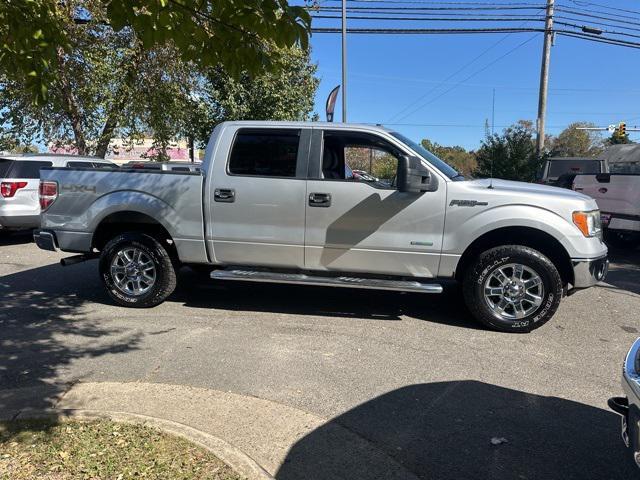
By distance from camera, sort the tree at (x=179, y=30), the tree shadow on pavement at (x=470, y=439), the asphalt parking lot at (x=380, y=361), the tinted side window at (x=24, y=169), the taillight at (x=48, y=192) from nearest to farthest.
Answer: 1. the tree at (x=179, y=30)
2. the tree shadow on pavement at (x=470, y=439)
3. the asphalt parking lot at (x=380, y=361)
4. the taillight at (x=48, y=192)
5. the tinted side window at (x=24, y=169)

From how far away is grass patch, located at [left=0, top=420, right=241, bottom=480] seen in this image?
108 inches

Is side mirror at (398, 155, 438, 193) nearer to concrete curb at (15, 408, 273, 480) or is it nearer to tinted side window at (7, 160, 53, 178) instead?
concrete curb at (15, 408, 273, 480)

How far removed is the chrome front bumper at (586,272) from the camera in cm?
521

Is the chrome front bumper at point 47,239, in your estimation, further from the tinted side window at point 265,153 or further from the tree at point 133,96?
the tree at point 133,96

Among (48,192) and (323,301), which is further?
(323,301)

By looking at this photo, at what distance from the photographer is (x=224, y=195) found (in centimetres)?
567

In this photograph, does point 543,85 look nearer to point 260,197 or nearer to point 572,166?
point 572,166

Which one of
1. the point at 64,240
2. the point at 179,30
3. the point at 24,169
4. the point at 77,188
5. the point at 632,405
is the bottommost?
the point at 632,405

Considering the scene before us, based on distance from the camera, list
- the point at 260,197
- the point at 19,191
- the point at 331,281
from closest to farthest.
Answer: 1. the point at 331,281
2. the point at 260,197
3. the point at 19,191

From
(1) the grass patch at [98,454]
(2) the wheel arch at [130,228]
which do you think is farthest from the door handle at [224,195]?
(1) the grass patch at [98,454]

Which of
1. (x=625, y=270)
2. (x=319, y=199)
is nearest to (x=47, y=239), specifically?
(x=319, y=199)

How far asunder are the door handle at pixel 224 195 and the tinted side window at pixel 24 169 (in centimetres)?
642

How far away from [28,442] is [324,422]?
5.75ft

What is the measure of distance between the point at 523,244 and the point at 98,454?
14.2 feet
